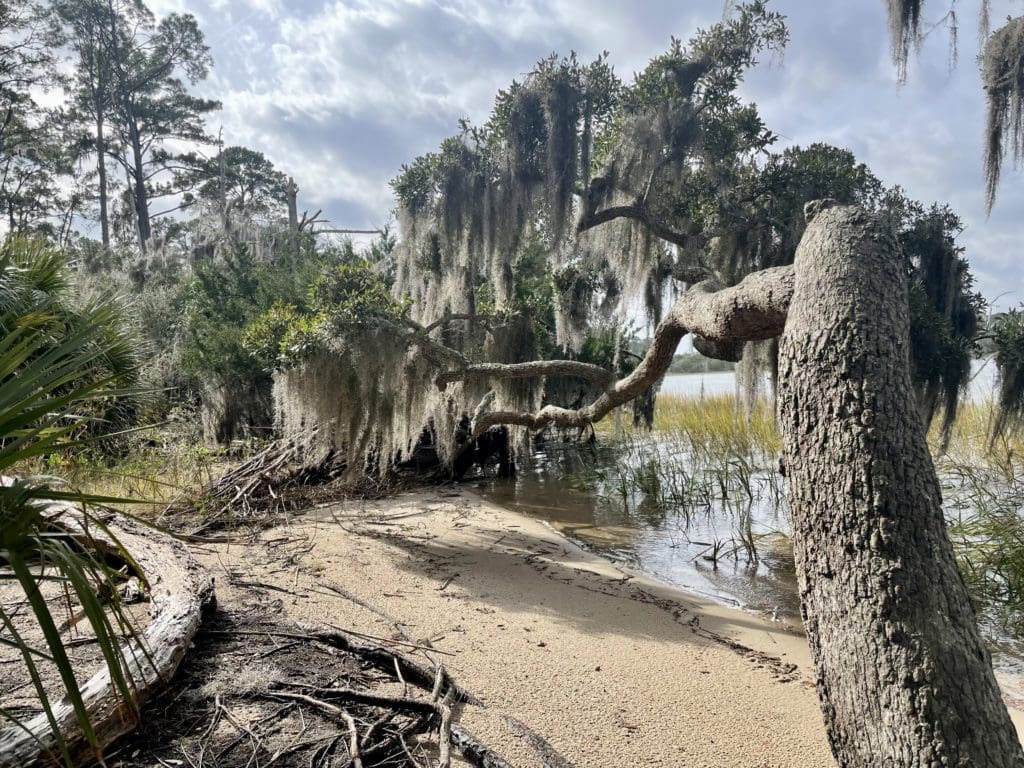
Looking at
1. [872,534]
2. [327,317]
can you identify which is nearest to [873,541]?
[872,534]

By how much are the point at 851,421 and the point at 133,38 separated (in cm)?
2872

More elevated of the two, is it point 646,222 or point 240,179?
point 240,179

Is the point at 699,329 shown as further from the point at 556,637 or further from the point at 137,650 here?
the point at 137,650

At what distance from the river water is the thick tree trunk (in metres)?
2.88

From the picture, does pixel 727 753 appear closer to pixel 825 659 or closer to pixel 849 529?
pixel 825 659

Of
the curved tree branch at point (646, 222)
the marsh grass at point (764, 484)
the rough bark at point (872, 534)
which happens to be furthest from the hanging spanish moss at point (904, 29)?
the rough bark at point (872, 534)

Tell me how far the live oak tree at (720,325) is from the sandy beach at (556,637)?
106cm

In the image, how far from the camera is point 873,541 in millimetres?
2014

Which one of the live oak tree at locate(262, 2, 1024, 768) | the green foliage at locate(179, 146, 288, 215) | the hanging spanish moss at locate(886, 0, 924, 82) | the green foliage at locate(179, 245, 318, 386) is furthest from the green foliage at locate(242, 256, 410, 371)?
the green foliage at locate(179, 146, 288, 215)

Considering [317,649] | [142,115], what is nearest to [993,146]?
[317,649]

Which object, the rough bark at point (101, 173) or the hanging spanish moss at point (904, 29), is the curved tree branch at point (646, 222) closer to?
the hanging spanish moss at point (904, 29)

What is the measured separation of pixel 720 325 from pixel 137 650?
3.70 meters

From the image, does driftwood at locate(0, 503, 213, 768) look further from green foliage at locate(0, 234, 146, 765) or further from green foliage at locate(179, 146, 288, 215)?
green foliage at locate(179, 146, 288, 215)

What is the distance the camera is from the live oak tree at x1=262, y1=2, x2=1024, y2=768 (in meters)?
1.93
